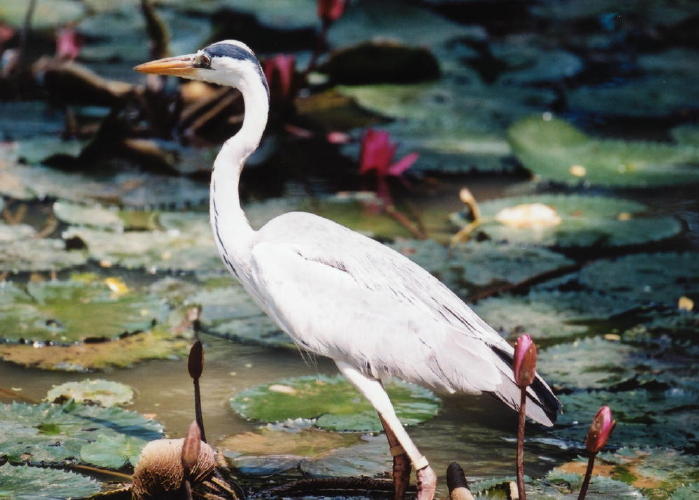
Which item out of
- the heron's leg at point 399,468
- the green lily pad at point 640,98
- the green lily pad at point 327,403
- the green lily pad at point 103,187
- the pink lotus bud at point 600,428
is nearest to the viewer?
the pink lotus bud at point 600,428

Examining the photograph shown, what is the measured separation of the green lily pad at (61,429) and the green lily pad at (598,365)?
4.07 feet

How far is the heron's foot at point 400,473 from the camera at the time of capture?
9.46 feet

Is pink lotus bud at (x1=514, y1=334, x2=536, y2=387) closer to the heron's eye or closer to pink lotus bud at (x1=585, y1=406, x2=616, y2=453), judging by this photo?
pink lotus bud at (x1=585, y1=406, x2=616, y2=453)

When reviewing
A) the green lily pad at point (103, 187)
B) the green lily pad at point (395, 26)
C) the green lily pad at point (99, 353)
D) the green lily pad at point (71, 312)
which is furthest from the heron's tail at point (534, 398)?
the green lily pad at point (395, 26)

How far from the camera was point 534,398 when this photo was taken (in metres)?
2.79

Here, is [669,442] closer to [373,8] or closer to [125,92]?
[125,92]

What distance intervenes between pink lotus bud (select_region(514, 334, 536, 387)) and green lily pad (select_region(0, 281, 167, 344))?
5.80 feet

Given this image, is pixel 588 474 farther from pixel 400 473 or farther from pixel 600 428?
pixel 400 473

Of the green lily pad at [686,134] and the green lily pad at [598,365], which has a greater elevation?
the green lily pad at [686,134]

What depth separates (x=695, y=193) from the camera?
551 centimetres

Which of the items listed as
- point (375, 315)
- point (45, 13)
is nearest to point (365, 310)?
point (375, 315)

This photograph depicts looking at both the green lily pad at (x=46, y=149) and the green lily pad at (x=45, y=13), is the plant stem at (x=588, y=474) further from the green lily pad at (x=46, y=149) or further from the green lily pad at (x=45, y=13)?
the green lily pad at (x=45, y=13)

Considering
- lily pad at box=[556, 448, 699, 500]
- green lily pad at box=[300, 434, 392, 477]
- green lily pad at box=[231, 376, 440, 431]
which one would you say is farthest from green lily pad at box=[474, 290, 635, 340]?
green lily pad at box=[300, 434, 392, 477]

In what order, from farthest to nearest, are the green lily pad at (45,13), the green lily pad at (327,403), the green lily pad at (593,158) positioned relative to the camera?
the green lily pad at (45,13), the green lily pad at (593,158), the green lily pad at (327,403)
